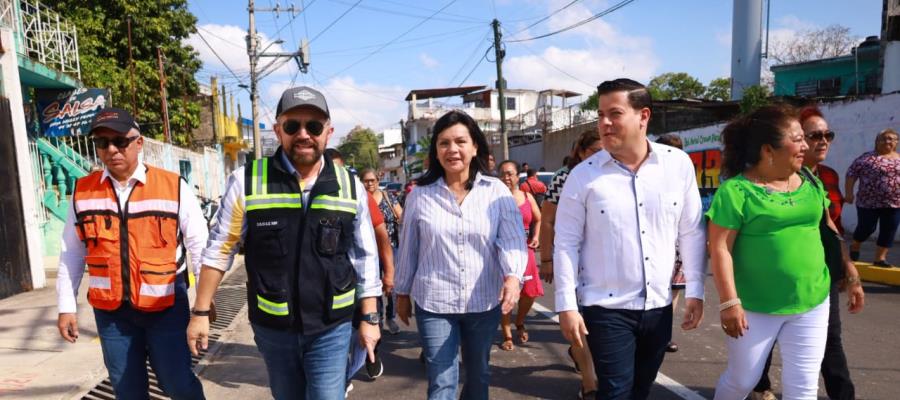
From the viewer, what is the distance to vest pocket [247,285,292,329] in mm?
2326

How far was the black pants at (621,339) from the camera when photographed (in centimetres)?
240

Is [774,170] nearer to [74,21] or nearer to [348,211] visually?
[348,211]

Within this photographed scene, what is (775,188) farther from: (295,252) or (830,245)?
(295,252)

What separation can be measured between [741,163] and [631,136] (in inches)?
29.4

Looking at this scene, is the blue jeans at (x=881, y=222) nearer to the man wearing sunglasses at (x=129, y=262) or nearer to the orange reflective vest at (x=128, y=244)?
the man wearing sunglasses at (x=129, y=262)

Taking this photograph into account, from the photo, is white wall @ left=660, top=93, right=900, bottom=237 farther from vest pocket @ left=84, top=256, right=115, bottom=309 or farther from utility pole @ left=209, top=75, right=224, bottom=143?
utility pole @ left=209, top=75, right=224, bottom=143

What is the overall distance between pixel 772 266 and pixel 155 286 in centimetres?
293

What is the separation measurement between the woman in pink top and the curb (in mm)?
4876

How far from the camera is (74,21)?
52.6ft

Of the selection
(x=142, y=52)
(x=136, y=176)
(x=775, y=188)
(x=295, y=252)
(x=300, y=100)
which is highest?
(x=142, y=52)

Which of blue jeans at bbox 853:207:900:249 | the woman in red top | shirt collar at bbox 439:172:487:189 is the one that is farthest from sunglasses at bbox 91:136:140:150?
blue jeans at bbox 853:207:900:249

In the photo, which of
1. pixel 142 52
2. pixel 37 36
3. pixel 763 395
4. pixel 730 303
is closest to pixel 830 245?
pixel 730 303

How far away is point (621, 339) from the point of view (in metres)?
2.41

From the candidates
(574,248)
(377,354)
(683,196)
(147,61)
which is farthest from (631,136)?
(147,61)
